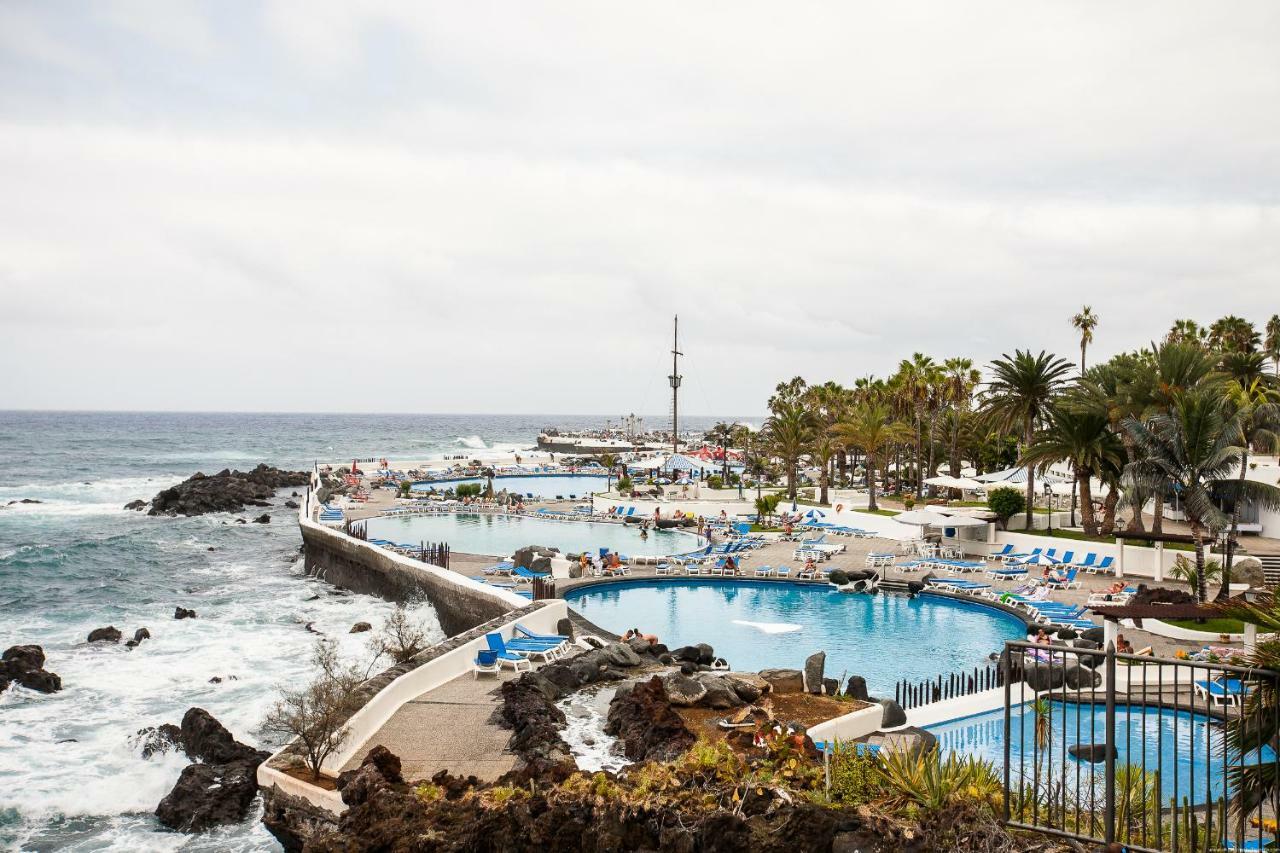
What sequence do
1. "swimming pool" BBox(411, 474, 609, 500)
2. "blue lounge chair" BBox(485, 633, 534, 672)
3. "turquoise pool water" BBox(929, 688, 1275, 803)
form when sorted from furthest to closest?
"swimming pool" BBox(411, 474, 609, 500) < "blue lounge chair" BBox(485, 633, 534, 672) < "turquoise pool water" BBox(929, 688, 1275, 803)

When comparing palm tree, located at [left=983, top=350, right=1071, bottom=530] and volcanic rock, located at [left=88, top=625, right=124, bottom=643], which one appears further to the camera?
palm tree, located at [left=983, top=350, right=1071, bottom=530]

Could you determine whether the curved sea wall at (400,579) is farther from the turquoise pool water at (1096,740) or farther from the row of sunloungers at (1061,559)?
the row of sunloungers at (1061,559)

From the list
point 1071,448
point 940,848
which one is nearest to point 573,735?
point 940,848

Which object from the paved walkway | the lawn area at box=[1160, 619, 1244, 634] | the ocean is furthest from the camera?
the lawn area at box=[1160, 619, 1244, 634]

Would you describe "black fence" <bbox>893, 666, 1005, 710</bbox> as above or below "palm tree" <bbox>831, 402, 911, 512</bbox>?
below

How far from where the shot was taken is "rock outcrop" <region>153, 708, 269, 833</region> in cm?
1471

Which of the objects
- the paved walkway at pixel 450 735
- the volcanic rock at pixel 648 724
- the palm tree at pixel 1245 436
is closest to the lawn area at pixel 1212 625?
the palm tree at pixel 1245 436

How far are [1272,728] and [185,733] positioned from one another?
17806 mm

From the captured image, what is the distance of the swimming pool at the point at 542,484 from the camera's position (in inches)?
2532

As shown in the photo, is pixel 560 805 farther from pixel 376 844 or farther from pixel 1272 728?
pixel 1272 728

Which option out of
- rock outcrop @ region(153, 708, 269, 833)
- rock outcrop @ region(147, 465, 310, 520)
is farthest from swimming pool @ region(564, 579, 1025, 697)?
rock outcrop @ region(147, 465, 310, 520)

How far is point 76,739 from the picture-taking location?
60.8 feet

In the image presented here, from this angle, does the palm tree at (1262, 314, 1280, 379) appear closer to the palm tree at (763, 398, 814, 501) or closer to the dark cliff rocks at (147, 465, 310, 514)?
the palm tree at (763, 398, 814, 501)

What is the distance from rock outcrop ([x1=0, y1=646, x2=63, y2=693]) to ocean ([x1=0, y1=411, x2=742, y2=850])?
29 cm
